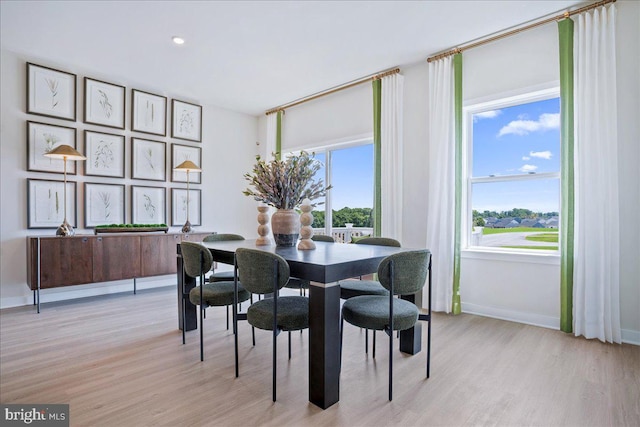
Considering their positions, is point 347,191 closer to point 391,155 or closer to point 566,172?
point 391,155

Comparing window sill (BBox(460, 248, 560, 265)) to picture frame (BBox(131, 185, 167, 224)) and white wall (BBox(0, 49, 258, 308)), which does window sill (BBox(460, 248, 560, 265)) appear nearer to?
white wall (BBox(0, 49, 258, 308))

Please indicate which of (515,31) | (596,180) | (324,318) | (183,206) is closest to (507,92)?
(515,31)

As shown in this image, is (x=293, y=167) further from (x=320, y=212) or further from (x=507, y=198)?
(x=320, y=212)

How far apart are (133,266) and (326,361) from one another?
3526mm

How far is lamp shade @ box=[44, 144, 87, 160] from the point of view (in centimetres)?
403

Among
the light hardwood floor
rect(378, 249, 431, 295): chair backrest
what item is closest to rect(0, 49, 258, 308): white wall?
the light hardwood floor

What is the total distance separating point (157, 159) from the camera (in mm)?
5309

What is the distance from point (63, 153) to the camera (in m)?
4.05

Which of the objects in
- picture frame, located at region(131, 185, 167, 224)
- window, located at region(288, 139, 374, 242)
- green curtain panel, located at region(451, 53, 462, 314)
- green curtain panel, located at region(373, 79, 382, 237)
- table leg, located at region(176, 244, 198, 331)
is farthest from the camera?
window, located at region(288, 139, 374, 242)

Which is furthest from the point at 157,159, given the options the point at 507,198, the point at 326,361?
the point at 507,198

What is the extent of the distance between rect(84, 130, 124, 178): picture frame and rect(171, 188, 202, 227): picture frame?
844 millimetres

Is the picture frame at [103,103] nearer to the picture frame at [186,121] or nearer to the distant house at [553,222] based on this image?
the picture frame at [186,121]

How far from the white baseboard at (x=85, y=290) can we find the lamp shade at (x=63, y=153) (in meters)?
1.68

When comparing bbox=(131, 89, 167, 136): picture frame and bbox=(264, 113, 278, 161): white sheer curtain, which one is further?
bbox=(264, 113, 278, 161): white sheer curtain
